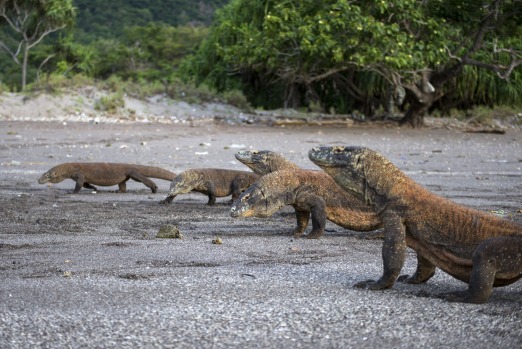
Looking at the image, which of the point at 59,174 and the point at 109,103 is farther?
the point at 109,103

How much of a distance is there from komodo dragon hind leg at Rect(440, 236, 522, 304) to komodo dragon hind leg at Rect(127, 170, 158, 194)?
302 inches

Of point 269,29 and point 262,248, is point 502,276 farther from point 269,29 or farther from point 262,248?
point 269,29

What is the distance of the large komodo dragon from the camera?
7562 millimetres

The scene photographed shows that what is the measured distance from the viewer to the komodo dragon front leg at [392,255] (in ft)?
17.1

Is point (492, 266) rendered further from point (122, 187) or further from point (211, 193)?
point (122, 187)

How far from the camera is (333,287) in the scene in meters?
5.30

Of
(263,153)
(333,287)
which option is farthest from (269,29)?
(333,287)

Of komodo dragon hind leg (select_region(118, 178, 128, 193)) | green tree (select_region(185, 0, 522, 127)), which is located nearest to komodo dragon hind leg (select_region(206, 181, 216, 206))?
komodo dragon hind leg (select_region(118, 178, 128, 193))

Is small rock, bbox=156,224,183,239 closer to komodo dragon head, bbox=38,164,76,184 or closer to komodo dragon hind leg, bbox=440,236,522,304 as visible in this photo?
komodo dragon hind leg, bbox=440,236,522,304

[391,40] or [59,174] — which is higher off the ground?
[391,40]

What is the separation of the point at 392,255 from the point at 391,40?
19.3m

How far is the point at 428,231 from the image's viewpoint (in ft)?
Answer: 17.3

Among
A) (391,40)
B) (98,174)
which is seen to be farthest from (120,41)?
(98,174)

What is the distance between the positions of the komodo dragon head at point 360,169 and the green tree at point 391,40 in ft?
59.1
